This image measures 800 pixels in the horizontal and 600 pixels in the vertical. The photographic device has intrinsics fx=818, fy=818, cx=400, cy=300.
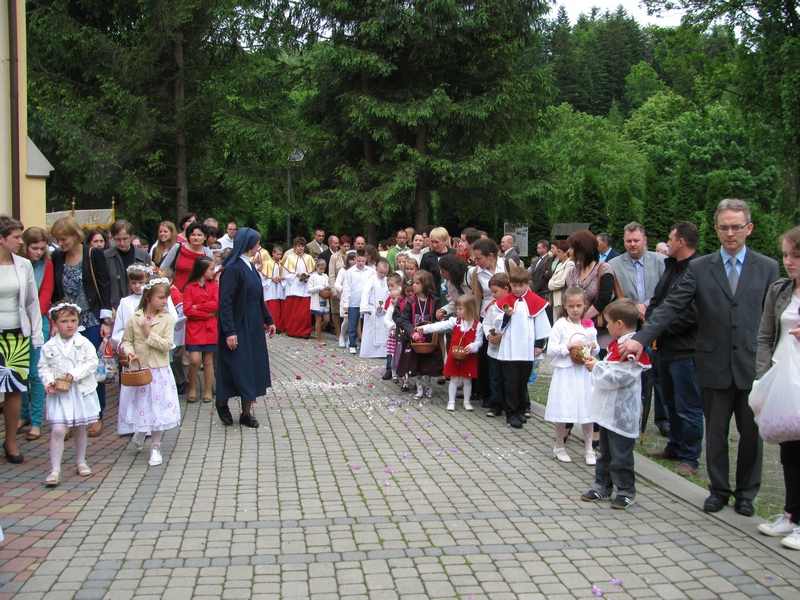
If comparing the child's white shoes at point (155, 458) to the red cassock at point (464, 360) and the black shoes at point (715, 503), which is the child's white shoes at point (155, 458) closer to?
the red cassock at point (464, 360)

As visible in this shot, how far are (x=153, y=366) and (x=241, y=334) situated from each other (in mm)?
1310

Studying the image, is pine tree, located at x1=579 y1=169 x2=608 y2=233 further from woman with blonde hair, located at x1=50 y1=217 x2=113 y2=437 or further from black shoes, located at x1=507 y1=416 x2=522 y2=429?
woman with blonde hair, located at x1=50 y1=217 x2=113 y2=437

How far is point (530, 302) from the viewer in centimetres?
883

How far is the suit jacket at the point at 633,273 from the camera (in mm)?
8219

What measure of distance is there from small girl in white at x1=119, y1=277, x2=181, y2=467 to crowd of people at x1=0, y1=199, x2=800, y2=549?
14 mm

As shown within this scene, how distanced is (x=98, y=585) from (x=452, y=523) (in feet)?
7.51

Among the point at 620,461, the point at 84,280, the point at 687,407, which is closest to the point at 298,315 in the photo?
the point at 84,280

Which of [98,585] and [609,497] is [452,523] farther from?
[98,585]

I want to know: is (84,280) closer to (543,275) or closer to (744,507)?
(744,507)

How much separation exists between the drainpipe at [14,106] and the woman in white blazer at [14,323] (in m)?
4.05

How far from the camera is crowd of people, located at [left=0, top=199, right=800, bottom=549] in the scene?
586cm

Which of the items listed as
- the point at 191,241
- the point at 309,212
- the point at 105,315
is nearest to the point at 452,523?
the point at 105,315

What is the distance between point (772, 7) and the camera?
2594 cm

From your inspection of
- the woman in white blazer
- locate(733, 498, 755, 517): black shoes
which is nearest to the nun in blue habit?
the woman in white blazer
